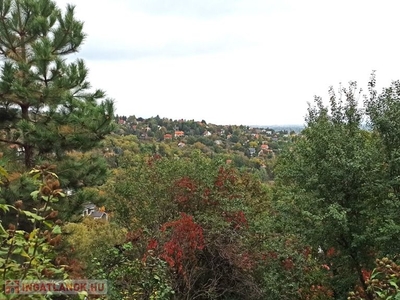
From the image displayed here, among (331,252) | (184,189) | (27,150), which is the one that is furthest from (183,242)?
(27,150)

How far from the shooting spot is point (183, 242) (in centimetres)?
721

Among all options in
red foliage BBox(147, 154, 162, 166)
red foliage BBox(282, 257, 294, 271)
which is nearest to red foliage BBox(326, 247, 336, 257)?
red foliage BBox(282, 257, 294, 271)

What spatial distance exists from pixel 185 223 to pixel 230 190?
2006mm

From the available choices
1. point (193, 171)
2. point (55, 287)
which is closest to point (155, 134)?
point (193, 171)

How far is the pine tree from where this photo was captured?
7281 millimetres

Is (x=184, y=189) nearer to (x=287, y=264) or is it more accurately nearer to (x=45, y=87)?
(x=287, y=264)

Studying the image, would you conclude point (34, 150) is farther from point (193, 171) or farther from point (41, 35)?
point (193, 171)

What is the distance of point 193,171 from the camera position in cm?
942

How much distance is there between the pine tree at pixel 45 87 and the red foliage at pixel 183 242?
238 centimetres

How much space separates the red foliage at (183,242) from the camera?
6.92 metres

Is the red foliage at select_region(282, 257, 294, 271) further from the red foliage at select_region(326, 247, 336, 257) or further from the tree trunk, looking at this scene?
the tree trunk

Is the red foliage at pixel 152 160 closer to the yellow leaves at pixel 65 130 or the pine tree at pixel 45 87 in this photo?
the pine tree at pixel 45 87

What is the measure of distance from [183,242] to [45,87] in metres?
3.87

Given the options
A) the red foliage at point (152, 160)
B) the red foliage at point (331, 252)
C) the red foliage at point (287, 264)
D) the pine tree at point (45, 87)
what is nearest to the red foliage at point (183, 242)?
the red foliage at point (287, 264)
